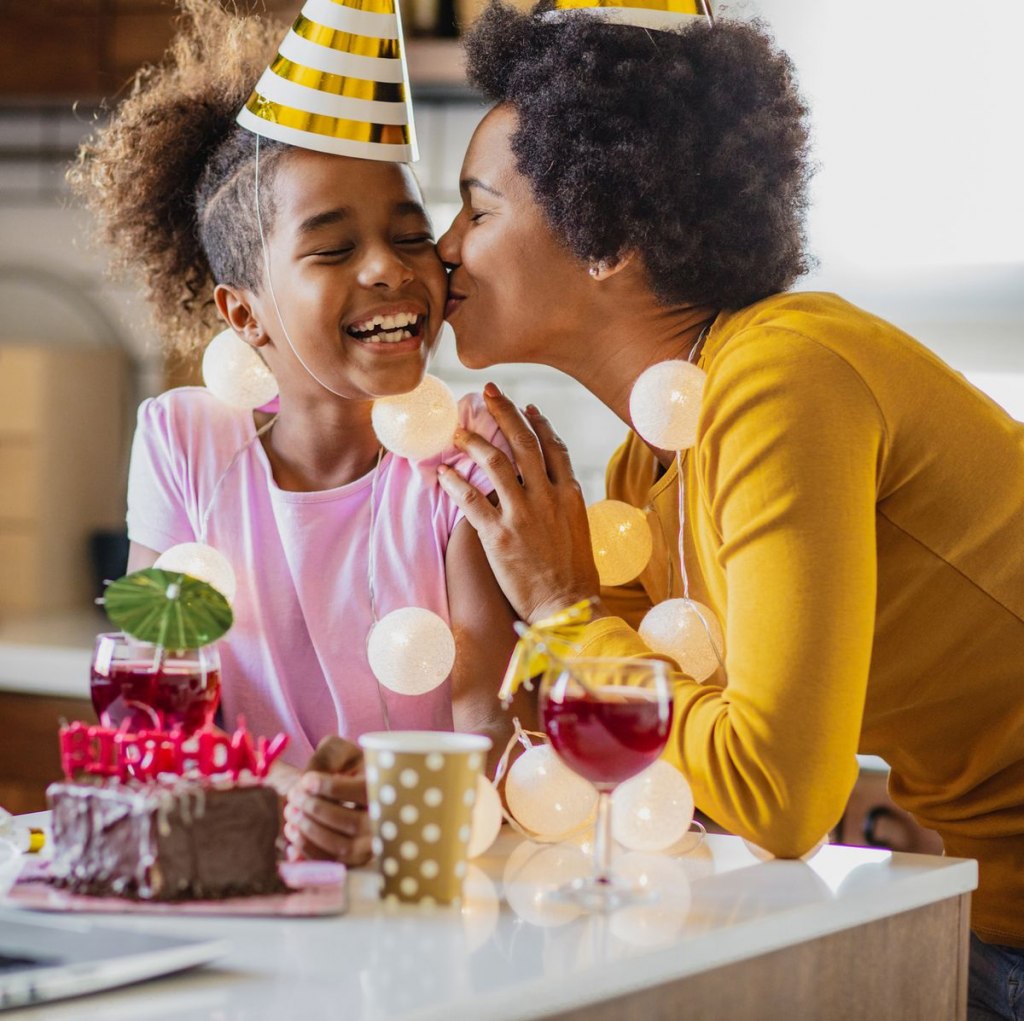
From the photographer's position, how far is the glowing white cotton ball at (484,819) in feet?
3.26

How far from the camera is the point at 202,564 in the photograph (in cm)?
131

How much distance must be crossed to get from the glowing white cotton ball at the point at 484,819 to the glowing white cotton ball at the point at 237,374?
2.04 ft

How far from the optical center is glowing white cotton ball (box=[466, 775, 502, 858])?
0.99m

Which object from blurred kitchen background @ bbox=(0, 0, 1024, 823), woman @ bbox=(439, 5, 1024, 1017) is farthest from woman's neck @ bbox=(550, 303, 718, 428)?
blurred kitchen background @ bbox=(0, 0, 1024, 823)

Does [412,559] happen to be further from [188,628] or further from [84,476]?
[84,476]

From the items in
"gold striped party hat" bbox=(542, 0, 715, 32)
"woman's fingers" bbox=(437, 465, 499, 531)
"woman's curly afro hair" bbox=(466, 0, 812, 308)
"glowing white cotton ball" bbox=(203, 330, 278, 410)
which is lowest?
"woman's fingers" bbox=(437, 465, 499, 531)

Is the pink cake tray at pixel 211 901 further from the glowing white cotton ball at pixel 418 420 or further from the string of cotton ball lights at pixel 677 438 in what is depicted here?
the glowing white cotton ball at pixel 418 420

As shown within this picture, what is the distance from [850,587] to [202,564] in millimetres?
587

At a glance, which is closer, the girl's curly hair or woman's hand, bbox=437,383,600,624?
woman's hand, bbox=437,383,600,624

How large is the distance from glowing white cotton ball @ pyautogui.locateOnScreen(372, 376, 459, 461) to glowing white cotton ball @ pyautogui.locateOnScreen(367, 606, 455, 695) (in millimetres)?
185

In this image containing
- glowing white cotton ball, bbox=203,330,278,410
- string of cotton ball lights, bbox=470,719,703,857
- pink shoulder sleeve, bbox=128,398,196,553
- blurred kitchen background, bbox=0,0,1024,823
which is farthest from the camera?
blurred kitchen background, bbox=0,0,1024,823

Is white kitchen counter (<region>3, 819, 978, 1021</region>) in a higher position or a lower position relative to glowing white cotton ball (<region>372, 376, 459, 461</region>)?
lower

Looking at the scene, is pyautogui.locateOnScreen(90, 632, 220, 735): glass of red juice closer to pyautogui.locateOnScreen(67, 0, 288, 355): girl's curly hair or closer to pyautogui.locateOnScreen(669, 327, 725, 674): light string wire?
pyautogui.locateOnScreen(669, 327, 725, 674): light string wire

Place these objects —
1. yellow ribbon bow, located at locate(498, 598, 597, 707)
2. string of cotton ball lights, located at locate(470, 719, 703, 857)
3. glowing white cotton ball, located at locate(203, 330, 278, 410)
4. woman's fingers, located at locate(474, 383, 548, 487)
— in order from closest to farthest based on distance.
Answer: yellow ribbon bow, located at locate(498, 598, 597, 707) < string of cotton ball lights, located at locate(470, 719, 703, 857) < woman's fingers, located at locate(474, 383, 548, 487) < glowing white cotton ball, located at locate(203, 330, 278, 410)
